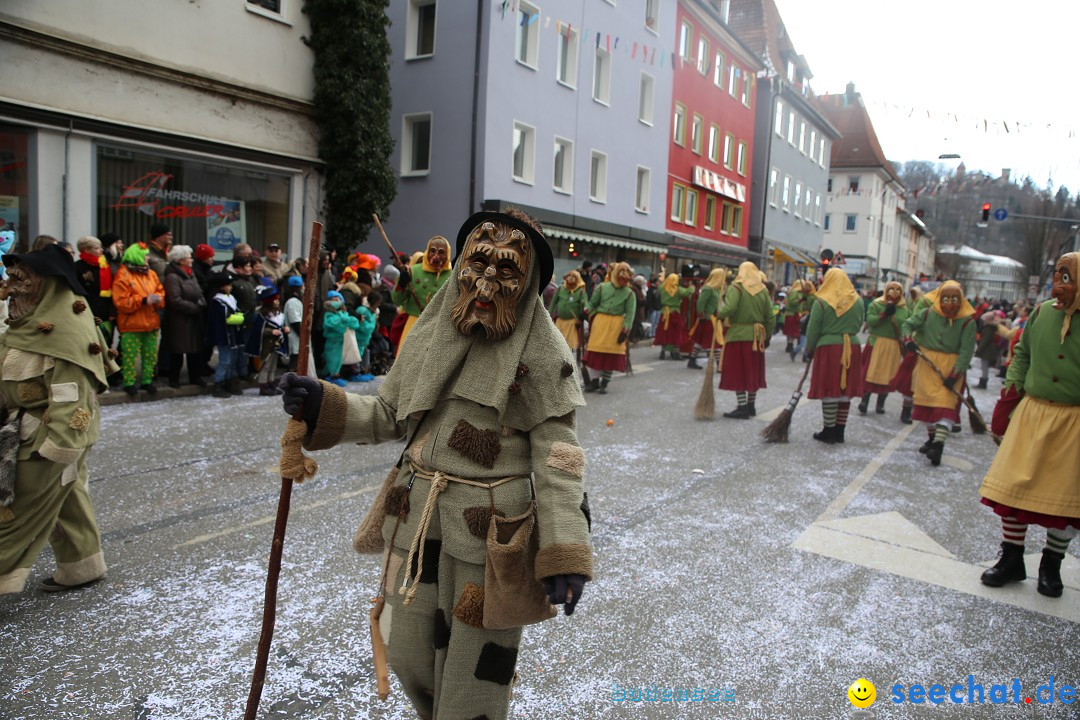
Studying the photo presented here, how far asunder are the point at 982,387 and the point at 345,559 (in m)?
15.5

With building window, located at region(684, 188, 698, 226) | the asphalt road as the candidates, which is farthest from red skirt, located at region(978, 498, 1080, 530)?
building window, located at region(684, 188, 698, 226)

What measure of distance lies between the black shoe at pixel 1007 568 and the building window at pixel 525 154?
17602 millimetres

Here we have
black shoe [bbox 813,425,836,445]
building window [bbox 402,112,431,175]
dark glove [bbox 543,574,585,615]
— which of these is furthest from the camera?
building window [bbox 402,112,431,175]

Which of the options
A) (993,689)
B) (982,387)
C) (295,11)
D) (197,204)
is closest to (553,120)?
(295,11)

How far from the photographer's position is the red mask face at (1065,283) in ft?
14.6

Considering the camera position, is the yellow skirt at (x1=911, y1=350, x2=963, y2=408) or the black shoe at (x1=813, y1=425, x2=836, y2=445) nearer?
the yellow skirt at (x1=911, y1=350, x2=963, y2=408)

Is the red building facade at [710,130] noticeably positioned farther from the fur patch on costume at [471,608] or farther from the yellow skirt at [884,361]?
the fur patch on costume at [471,608]

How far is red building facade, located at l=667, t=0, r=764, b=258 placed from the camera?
29.1 m

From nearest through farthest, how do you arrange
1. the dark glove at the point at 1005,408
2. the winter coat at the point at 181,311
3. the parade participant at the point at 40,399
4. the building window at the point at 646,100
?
the parade participant at the point at 40,399 < the dark glove at the point at 1005,408 < the winter coat at the point at 181,311 < the building window at the point at 646,100

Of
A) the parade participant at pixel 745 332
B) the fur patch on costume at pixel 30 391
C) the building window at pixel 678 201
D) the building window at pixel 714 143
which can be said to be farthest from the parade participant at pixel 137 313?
the building window at pixel 714 143

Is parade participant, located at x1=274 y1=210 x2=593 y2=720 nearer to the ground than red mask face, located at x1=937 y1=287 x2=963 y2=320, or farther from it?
nearer to the ground

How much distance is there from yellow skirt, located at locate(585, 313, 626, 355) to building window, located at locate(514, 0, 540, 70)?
11.2 meters

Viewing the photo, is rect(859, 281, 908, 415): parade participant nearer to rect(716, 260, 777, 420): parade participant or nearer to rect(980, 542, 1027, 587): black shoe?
rect(716, 260, 777, 420): parade participant

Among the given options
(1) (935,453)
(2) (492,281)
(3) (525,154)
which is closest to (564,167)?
(3) (525,154)
